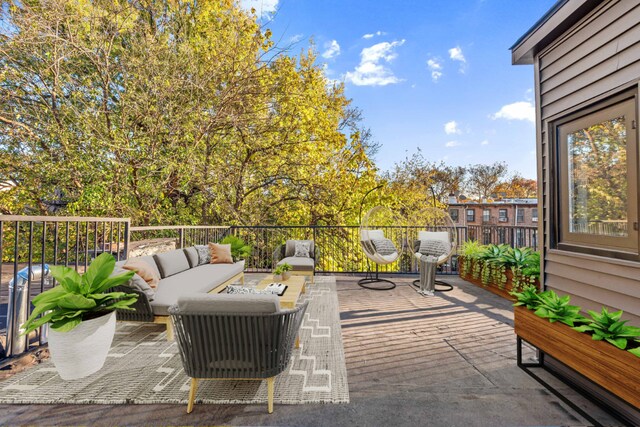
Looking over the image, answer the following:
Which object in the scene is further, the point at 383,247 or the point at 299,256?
the point at 299,256

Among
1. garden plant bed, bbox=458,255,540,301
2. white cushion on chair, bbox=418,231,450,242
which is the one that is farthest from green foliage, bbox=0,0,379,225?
garden plant bed, bbox=458,255,540,301

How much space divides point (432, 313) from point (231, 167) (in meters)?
6.06

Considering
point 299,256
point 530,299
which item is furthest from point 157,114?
point 530,299

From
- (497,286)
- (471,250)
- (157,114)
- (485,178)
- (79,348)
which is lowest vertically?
(497,286)

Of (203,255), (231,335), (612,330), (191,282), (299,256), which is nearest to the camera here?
(612,330)

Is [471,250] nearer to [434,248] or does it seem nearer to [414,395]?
[434,248]

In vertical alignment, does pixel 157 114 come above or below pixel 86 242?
above

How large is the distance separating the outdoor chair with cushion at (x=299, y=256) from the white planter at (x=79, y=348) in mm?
2956

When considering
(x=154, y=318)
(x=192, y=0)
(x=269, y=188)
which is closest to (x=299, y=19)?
(x=192, y=0)

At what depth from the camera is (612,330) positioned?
1.52 meters

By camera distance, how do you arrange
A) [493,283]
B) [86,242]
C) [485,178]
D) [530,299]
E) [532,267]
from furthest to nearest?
1. [485,178]
2. [493,283]
3. [532,267]
4. [86,242]
5. [530,299]

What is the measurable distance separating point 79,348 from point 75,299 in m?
0.36

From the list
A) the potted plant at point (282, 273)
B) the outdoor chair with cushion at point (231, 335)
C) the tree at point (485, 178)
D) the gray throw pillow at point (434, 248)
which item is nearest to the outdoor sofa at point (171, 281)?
the outdoor chair with cushion at point (231, 335)

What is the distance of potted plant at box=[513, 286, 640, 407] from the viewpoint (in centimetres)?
139
